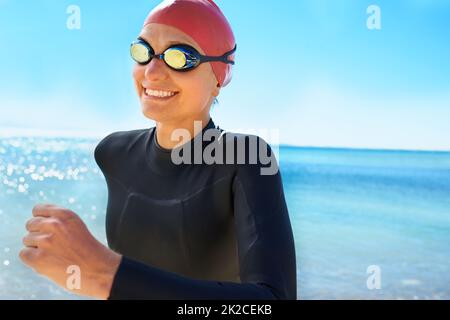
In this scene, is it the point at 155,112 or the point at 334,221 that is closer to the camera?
the point at 155,112

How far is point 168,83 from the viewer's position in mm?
1601

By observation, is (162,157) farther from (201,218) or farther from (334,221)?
(334,221)

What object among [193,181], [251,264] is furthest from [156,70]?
[251,264]

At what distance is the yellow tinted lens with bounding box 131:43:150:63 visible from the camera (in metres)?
1.61

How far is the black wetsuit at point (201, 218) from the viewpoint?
4.46 ft

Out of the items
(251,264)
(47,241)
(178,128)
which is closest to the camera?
(47,241)

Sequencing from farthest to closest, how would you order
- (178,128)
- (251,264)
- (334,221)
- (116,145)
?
1. (334,221)
2. (116,145)
3. (178,128)
4. (251,264)

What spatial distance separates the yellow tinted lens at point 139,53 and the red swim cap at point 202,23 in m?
0.09

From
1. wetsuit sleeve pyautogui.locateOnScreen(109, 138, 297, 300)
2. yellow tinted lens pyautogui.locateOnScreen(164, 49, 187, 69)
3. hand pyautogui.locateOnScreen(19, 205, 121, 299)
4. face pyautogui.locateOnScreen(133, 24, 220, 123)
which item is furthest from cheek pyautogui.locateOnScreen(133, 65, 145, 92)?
hand pyautogui.locateOnScreen(19, 205, 121, 299)

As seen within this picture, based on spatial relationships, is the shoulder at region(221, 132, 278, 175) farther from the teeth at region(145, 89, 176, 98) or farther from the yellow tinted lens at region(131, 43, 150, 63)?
the yellow tinted lens at region(131, 43, 150, 63)

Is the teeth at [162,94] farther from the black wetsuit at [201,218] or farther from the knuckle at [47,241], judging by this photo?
the knuckle at [47,241]

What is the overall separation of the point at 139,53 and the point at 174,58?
0.38ft
